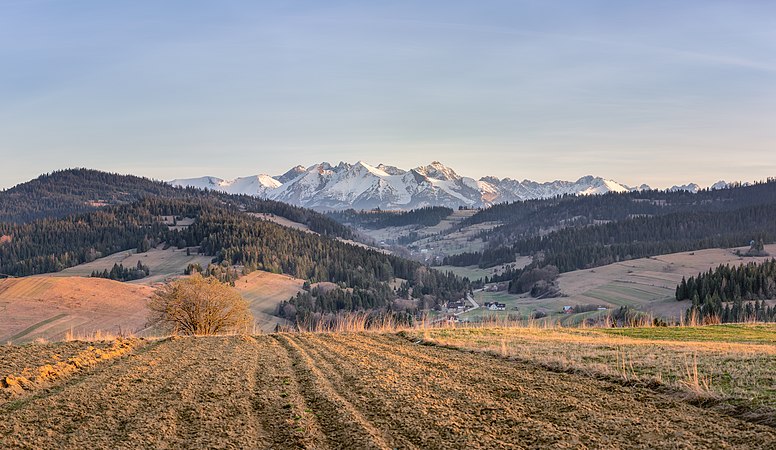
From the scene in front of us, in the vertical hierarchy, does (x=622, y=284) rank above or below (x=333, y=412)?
below

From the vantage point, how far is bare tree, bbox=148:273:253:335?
4041 centimetres

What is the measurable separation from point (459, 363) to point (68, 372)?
12312mm

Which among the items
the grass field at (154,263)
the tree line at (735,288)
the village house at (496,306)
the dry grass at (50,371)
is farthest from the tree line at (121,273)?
the dry grass at (50,371)

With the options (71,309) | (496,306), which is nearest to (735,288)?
(496,306)

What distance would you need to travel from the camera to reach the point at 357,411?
38.7ft

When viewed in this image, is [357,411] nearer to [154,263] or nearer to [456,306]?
[456,306]

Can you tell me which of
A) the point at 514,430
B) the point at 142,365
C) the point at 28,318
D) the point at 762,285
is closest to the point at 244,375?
the point at 142,365

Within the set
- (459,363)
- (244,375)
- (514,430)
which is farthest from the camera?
(459,363)

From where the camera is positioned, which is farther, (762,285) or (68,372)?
(762,285)

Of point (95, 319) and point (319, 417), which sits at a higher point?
point (319, 417)

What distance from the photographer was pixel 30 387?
14.8m

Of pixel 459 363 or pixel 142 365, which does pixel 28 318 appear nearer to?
pixel 142 365

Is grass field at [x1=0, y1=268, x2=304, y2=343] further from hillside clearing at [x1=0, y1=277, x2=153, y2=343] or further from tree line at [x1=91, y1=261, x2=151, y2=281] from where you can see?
tree line at [x1=91, y1=261, x2=151, y2=281]

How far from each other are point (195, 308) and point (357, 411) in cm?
3191
